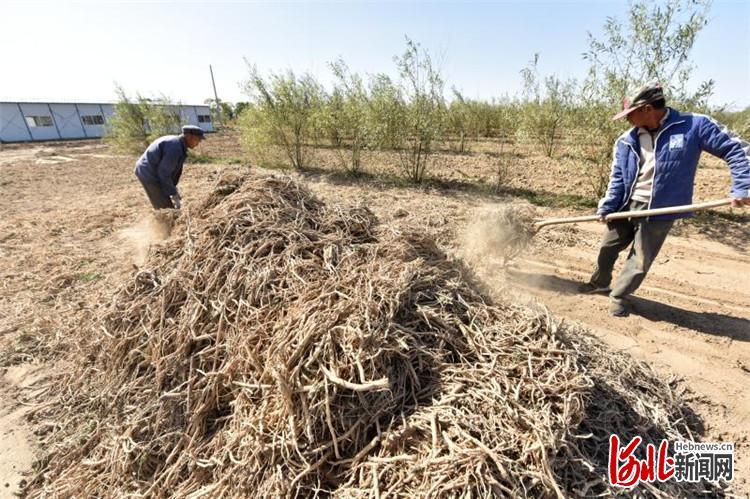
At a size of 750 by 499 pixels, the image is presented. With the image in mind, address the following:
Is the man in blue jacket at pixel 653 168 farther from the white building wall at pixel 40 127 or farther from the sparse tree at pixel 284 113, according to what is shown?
the white building wall at pixel 40 127

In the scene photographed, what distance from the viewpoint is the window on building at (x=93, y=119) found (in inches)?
1061

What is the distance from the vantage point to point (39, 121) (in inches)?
987

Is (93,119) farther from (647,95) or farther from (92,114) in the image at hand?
(647,95)

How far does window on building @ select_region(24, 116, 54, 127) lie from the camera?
2452 cm

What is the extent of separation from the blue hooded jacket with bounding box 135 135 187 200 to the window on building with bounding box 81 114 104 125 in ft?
102

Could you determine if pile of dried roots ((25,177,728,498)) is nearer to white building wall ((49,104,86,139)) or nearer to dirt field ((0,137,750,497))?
dirt field ((0,137,750,497))

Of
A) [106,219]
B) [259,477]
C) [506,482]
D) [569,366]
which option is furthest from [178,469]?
[106,219]

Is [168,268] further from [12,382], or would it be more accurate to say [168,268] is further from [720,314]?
[720,314]

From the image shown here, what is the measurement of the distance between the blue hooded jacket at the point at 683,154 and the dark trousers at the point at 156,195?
5.73 metres

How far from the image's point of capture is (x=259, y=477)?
5.47ft

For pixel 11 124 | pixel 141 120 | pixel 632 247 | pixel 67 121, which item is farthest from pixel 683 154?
pixel 67 121

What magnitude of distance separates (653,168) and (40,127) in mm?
36085

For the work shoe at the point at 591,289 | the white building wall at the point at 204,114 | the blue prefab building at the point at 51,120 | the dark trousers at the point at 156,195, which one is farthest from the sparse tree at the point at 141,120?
the work shoe at the point at 591,289

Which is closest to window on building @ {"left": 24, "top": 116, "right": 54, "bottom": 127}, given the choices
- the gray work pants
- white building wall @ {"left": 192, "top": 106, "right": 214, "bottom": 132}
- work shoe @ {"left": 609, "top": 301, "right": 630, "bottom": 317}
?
white building wall @ {"left": 192, "top": 106, "right": 214, "bottom": 132}
